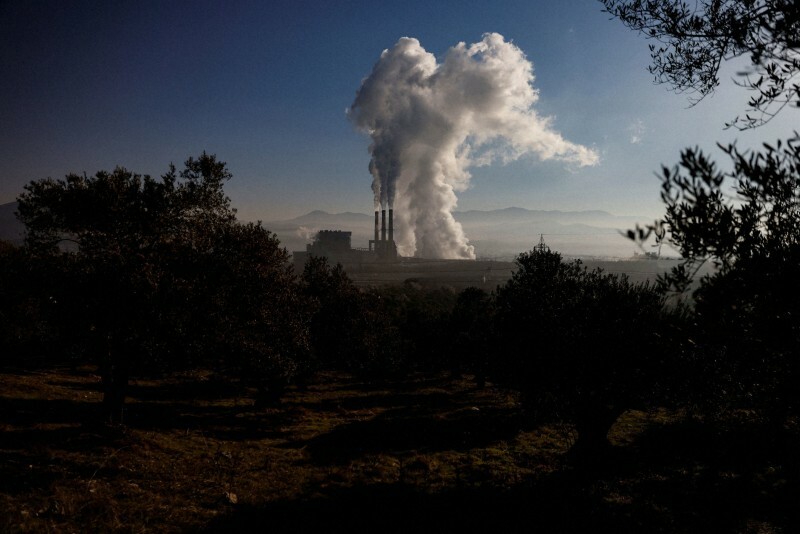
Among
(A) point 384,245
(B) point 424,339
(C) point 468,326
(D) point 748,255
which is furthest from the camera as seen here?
(A) point 384,245

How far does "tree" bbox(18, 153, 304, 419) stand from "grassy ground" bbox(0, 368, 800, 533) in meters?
4.42

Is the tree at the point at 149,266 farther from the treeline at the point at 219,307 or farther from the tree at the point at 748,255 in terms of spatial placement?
the tree at the point at 748,255

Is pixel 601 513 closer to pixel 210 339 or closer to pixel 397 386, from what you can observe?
pixel 210 339

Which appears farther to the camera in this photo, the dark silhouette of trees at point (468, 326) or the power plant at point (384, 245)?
the power plant at point (384, 245)

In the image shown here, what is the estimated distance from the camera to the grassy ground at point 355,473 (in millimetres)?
12625

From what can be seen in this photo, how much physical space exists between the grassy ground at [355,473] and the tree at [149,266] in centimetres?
442

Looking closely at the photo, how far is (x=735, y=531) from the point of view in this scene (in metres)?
14.2

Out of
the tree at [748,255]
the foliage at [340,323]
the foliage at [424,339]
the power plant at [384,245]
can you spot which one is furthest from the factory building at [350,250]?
the tree at [748,255]

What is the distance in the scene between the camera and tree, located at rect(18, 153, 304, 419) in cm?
1609

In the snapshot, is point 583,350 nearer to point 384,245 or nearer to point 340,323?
point 340,323

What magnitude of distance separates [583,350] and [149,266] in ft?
64.6

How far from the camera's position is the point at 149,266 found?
52.5ft

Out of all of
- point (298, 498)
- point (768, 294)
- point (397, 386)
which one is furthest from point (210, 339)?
point (397, 386)

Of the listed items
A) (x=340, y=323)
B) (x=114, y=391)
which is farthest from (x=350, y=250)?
(x=114, y=391)
